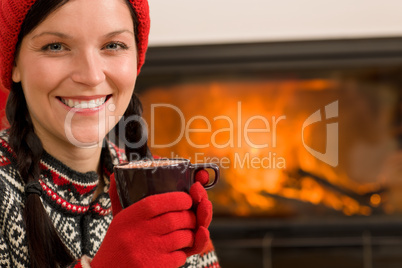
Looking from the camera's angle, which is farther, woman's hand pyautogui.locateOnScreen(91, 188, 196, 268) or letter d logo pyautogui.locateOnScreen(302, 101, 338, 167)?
letter d logo pyautogui.locateOnScreen(302, 101, 338, 167)

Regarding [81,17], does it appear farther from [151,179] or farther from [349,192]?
[349,192]

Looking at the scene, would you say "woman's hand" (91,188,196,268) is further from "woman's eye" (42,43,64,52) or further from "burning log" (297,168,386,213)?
"burning log" (297,168,386,213)

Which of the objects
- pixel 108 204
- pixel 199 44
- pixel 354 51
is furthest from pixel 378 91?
pixel 108 204

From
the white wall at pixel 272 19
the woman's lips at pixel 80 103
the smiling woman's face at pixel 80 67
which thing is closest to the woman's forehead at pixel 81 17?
the smiling woman's face at pixel 80 67

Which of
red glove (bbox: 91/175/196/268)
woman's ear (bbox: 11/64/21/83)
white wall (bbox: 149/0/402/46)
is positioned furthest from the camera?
white wall (bbox: 149/0/402/46)

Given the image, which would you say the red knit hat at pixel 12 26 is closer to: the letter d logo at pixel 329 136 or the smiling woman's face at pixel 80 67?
the smiling woman's face at pixel 80 67

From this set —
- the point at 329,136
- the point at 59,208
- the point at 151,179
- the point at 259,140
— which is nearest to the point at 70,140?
the point at 59,208

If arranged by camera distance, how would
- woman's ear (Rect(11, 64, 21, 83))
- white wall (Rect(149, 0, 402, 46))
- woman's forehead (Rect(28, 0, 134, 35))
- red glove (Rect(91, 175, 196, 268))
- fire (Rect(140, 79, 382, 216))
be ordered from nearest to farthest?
1. red glove (Rect(91, 175, 196, 268))
2. woman's forehead (Rect(28, 0, 134, 35))
3. woman's ear (Rect(11, 64, 21, 83))
4. white wall (Rect(149, 0, 402, 46))
5. fire (Rect(140, 79, 382, 216))

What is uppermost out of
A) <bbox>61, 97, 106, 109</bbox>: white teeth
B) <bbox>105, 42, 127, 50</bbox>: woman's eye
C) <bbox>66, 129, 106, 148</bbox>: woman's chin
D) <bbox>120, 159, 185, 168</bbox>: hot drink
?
<bbox>105, 42, 127, 50</bbox>: woman's eye

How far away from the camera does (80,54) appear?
0.94m

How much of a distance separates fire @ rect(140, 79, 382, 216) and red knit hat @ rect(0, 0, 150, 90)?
1.04m

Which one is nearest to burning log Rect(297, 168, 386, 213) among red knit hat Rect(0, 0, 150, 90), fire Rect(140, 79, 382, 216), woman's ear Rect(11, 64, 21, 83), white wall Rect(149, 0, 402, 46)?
fire Rect(140, 79, 382, 216)

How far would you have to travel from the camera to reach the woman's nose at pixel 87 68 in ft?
3.06

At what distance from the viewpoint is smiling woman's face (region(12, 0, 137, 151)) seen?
919 millimetres
